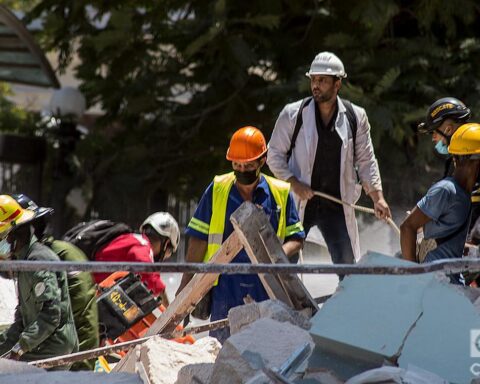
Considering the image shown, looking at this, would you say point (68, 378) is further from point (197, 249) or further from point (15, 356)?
point (197, 249)

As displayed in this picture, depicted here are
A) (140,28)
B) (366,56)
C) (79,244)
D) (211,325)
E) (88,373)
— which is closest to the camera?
(88,373)

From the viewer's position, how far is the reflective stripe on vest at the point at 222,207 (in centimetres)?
655

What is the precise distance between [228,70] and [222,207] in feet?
20.6

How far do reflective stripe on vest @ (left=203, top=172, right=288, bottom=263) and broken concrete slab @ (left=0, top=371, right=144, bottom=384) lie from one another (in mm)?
1872

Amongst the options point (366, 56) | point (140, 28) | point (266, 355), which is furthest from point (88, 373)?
point (140, 28)

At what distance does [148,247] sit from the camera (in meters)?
7.68

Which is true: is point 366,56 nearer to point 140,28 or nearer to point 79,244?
point 140,28

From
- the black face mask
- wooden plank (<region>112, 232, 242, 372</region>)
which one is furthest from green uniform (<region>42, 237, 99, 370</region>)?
the black face mask

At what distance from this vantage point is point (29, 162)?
14.9m

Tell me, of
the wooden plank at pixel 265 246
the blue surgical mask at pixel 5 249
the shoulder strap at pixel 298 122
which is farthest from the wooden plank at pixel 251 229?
the shoulder strap at pixel 298 122

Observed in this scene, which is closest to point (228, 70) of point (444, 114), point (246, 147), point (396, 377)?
point (444, 114)

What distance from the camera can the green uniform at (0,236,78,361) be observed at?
19.3 feet

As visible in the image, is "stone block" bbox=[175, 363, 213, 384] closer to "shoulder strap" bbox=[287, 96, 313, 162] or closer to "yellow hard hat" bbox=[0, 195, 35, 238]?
"yellow hard hat" bbox=[0, 195, 35, 238]

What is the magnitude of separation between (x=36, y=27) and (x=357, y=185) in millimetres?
8833
